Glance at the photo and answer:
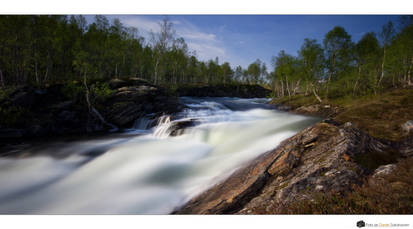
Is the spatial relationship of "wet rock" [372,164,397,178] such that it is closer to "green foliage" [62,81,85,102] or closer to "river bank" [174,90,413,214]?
"river bank" [174,90,413,214]

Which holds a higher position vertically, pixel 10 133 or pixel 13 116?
pixel 13 116

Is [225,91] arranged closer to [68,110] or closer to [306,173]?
[68,110]

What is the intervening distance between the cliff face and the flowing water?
155cm

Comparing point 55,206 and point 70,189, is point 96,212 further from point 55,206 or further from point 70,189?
point 70,189

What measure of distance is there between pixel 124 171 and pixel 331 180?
8.09 metres

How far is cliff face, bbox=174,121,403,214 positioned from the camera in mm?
3285

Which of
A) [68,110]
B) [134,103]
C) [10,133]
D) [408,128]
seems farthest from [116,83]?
[408,128]

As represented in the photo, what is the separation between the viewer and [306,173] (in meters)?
3.80

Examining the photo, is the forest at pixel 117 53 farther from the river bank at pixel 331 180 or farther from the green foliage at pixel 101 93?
the river bank at pixel 331 180

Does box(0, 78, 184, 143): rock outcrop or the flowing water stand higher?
box(0, 78, 184, 143): rock outcrop

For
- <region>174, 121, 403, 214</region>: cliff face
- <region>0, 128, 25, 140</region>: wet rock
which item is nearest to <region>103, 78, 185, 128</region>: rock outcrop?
<region>0, 128, 25, 140</region>: wet rock

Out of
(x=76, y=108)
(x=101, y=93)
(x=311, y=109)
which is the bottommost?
(x=311, y=109)
